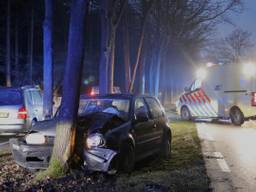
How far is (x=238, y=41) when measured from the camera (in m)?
67.2

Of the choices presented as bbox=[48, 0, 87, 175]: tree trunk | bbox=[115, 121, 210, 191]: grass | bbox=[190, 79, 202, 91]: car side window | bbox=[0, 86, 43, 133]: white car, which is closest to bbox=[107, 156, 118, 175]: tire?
bbox=[115, 121, 210, 191]: grass

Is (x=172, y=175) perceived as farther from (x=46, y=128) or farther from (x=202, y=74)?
(x=202, y=74)

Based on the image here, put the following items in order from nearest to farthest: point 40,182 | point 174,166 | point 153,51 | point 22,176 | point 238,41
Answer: point 40,182 < point 22,176 < point 174,166 < point 153,51 < point 238,41

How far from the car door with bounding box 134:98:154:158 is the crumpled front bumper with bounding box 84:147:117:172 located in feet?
4.26

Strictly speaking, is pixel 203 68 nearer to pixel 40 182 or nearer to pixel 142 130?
pixel 142 130

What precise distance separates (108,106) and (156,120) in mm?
1383

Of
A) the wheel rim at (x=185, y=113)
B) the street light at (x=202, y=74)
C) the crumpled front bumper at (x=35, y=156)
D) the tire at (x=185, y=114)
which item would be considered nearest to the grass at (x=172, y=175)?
the crumpled front bumper at (x=35, y=156)

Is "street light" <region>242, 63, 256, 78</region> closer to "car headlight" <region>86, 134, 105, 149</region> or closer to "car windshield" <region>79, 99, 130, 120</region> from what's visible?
"car windshield" <region>79, 99, 130, 120</region>

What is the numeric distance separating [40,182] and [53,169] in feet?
1.58

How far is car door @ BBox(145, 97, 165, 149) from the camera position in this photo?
10.9 m

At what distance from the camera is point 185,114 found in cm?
2656

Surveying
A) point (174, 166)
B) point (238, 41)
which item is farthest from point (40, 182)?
point (238, 41)

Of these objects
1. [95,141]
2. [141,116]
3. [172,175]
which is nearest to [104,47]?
[141,116]

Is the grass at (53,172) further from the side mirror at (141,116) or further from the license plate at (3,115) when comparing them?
the license plate at (3,115)
